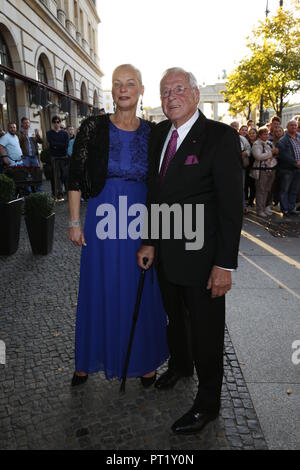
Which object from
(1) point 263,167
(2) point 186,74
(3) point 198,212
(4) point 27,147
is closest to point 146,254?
(3) point 198,212

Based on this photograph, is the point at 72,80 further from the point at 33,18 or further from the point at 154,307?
the point at 154,307

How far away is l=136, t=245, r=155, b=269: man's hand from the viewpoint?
2396 mm

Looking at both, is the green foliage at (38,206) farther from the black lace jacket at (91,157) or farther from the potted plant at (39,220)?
the black lace jacket at (91,157)

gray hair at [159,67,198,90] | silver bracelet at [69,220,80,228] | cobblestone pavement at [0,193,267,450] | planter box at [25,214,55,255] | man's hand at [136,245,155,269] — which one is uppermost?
gray hair at [159,67,198,90]

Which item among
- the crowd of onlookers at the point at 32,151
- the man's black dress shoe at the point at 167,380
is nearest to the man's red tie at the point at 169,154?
the man's black dress shoe at the point at 167,380

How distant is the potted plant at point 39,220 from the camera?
221 inches

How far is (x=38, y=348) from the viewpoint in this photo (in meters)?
3.19

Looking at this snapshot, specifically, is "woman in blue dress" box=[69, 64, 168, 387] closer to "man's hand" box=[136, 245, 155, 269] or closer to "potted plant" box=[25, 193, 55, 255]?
"man's hand" box=[136, 245, 155, 269]

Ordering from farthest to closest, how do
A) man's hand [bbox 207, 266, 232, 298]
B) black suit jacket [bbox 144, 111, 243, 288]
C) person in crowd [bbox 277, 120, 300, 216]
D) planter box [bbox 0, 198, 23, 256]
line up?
person in crowd [bbox 277, 120, 300, 216]
planter box [bbox 0, 198, 23, 256]
man's hand [bbox 207, 266, 232, 298]
black suit jacket [bbox 144, 111, 243, 288]

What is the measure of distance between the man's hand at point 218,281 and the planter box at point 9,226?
13.9ft

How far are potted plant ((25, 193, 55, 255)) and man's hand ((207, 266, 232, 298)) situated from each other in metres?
4.03

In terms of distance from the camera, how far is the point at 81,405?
2.51 meters

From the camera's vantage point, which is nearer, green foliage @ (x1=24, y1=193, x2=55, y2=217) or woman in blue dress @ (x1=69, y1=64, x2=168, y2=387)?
woman in blue dress @ (x1=69, y1=64, x2=168, y2=387)

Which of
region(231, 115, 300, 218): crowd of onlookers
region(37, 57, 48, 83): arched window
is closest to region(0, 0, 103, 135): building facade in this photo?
region(37, 57, 48, 83): arched window
